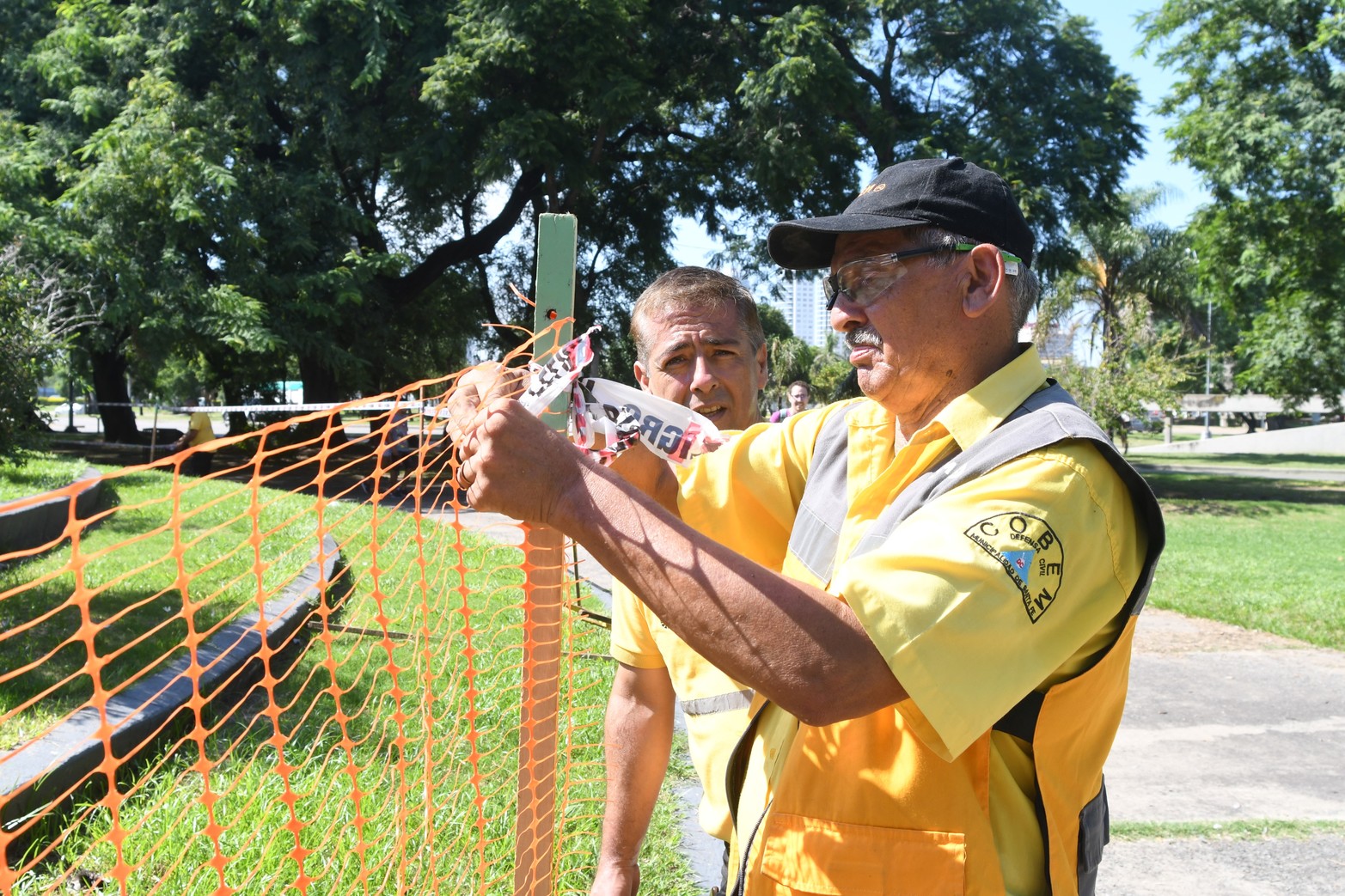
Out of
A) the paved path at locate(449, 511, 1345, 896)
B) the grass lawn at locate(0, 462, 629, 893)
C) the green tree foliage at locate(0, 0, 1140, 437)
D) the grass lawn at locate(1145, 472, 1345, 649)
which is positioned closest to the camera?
the grass lawn at locate(0, 462, 629, 893)

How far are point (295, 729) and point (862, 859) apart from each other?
8.12 ft

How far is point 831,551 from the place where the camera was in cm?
177

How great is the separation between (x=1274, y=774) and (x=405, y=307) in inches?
838

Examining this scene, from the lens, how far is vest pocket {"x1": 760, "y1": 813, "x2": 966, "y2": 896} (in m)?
1.47

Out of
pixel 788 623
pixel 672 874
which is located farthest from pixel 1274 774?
pixel 788 623

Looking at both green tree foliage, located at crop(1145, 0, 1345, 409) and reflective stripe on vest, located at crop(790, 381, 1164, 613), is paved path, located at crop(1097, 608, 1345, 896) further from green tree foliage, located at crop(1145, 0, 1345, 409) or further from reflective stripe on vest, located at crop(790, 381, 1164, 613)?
green tree foliage, located at crop(1145, 0, 1345, 409)

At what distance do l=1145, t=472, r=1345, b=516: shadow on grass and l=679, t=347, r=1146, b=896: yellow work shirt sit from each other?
18.5 m

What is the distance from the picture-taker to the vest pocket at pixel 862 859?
1471 millimetres

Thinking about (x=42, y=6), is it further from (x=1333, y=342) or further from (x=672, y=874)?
(x=1333, y=342)

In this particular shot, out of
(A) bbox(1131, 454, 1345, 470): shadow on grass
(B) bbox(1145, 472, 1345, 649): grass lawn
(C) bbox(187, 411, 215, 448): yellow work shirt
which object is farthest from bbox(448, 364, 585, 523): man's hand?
(A) bbox(1131, 454, 1345, 470): shadow on grass

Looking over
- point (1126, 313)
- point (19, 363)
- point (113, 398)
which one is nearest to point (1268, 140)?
point (1126, 313)

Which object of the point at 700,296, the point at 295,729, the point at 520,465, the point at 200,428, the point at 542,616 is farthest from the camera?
the point at 200,428

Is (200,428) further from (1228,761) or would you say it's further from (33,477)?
(1228,761)

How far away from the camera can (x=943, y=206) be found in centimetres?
169
